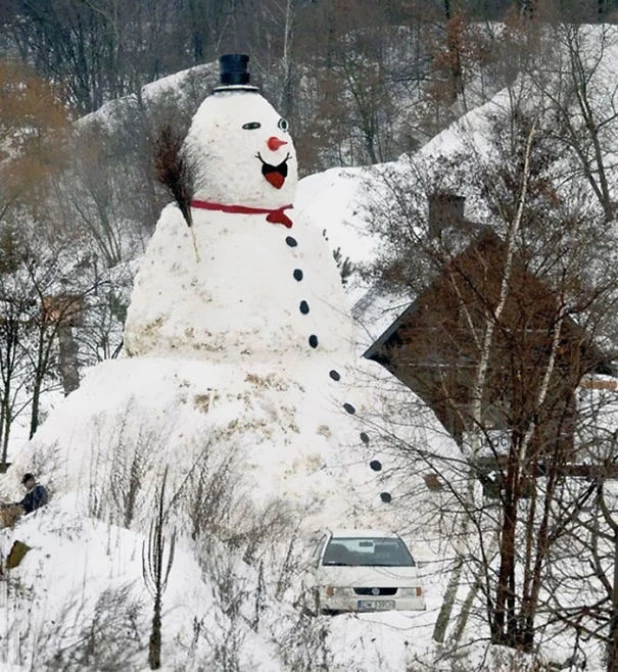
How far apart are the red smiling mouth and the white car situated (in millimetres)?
3741

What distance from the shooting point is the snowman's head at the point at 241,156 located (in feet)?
48.2

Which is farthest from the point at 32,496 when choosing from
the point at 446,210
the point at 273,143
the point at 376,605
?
the point at 446,210

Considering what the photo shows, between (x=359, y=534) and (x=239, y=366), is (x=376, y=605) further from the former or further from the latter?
(x=239, y=366)

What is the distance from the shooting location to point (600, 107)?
38.4m

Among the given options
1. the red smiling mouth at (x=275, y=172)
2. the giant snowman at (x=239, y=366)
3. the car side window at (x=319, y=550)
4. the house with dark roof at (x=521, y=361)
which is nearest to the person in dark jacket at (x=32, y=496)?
the giant snowman at (x=239, y=366)

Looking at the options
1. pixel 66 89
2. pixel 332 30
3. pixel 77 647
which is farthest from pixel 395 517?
pixel 66 89

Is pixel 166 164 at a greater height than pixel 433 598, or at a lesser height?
greater

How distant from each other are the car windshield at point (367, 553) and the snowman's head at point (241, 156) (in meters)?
3.73

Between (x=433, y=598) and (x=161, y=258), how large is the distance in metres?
4.49

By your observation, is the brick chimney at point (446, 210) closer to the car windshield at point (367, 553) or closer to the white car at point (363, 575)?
the car windshield at point (367, 553)

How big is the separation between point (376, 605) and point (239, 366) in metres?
3.07

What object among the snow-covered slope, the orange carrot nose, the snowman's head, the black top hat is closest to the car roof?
the snow-covered slope

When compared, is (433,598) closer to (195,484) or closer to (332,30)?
(195,484)

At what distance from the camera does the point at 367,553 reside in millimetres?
13305
